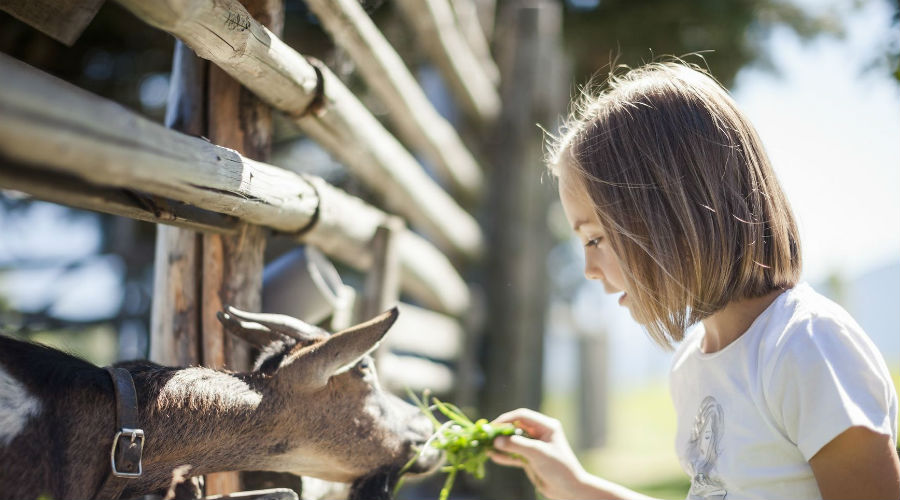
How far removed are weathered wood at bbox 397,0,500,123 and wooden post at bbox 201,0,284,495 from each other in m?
2.36

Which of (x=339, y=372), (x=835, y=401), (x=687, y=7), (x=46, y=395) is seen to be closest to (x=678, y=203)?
(x=835, y=401)

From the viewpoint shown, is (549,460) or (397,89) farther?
(397,89)

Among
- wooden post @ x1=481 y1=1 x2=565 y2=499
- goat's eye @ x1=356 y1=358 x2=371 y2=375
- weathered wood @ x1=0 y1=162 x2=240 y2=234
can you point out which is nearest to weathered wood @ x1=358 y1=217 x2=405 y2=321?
goat's eye @ x1=356 y1=358 x2=371 y2=375

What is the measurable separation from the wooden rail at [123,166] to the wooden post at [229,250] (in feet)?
0.42

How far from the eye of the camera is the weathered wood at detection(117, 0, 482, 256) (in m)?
1.54

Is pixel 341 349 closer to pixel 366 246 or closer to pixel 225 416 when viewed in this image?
pixel 225 416

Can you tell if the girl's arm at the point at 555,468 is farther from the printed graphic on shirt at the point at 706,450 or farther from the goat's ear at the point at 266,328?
the goat's ear at the point at 266,328

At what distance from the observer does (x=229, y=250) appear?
2.16 meters

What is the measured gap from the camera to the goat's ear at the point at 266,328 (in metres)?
1.89

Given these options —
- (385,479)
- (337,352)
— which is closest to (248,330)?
(337,352)

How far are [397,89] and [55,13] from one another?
2300 mm

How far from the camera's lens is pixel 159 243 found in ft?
7.54

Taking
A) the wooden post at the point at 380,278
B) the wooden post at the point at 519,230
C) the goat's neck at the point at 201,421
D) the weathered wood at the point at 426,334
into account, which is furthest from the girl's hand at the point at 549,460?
the wooden post at the point at 519,230

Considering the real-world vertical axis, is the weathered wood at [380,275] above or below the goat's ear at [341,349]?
above
